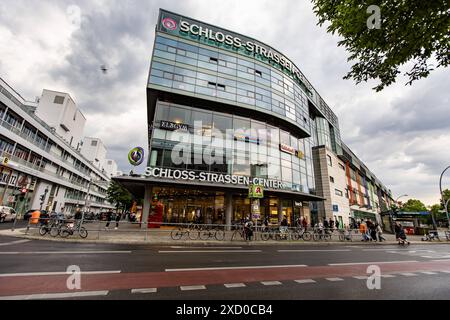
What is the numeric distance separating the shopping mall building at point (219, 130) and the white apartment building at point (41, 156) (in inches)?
307

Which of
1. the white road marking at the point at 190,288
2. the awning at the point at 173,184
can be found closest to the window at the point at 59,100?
the awning at the point at 173,184

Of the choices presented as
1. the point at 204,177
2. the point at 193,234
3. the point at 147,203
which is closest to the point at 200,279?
the point at 193,234

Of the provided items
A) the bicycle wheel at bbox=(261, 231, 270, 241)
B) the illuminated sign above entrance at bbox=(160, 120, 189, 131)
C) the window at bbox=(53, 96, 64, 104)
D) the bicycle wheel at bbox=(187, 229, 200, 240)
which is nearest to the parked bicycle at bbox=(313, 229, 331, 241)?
the bicycle wheel at bbox=(261, 231, 270, 241)

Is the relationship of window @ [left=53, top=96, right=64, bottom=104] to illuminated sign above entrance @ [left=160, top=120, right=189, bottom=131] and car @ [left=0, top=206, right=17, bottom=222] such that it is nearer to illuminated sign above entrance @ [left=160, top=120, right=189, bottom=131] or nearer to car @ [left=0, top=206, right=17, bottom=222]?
car @ [left=0, top=206, right=17, bottom=222]

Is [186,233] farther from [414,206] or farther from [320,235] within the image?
[414,206]

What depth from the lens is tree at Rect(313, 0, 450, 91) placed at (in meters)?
5.61

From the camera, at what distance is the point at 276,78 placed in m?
31.3

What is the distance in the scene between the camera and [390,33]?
241 inches

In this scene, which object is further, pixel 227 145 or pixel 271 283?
pixel 227 145

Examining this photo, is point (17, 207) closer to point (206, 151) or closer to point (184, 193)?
point (184, 193)

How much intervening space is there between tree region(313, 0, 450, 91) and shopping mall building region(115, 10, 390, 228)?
13722mm

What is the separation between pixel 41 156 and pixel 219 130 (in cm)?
3273

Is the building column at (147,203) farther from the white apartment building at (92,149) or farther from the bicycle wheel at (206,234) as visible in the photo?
the white apartment building at (92,149)
